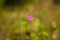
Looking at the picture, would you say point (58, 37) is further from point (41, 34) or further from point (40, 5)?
point (40, 5)

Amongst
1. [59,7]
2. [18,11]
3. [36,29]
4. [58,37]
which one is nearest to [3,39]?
[36,29]

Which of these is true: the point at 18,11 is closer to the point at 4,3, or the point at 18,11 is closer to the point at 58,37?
the point at 4,3

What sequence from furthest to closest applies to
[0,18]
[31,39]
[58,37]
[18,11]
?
[18,11] → [0,18] → [58,37] → [31,39]

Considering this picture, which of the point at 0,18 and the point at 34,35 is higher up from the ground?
the point at 34,35

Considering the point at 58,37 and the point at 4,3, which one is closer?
the point at 58,37

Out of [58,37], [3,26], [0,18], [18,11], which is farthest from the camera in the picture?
[18,11]

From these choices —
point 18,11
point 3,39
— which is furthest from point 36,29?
point 18,11
